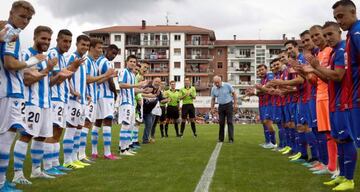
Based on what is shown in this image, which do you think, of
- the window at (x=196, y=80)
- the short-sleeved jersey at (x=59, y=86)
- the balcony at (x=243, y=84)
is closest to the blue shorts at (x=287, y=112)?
the short-sleeved jersey at (x=59, y=86)

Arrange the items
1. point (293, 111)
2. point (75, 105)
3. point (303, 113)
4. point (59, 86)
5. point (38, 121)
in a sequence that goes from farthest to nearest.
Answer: point (293, 111)
point (303, 113)
point (75, 105)
point (59, 86)
point (38, 121)

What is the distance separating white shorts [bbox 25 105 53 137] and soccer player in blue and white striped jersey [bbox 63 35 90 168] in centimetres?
169

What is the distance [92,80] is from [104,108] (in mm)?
998

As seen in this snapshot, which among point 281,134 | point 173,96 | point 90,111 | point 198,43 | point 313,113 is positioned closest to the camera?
point 313,113

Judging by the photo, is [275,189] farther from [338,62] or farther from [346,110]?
[338,62]

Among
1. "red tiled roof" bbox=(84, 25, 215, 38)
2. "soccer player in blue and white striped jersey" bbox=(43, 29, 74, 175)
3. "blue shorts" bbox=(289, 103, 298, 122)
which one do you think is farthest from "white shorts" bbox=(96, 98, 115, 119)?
"red tiled roof" bbox=(84, 25, 215, 38)

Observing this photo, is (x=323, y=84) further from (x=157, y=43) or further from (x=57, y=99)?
(x=157, y=43)

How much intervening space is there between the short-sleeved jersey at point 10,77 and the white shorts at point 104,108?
173 inches

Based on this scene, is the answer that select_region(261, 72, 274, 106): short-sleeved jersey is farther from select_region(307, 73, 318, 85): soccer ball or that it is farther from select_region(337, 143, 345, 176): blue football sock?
select_region(337, 143, 345, 176): blue football sock

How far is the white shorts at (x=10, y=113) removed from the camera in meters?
6.08

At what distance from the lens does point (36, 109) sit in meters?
7.05

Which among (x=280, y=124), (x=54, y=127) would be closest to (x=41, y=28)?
(x=54, y=127)

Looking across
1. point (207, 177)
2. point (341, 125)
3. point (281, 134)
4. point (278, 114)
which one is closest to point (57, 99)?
point (207, 177)

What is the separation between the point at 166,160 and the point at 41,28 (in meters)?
4.57
